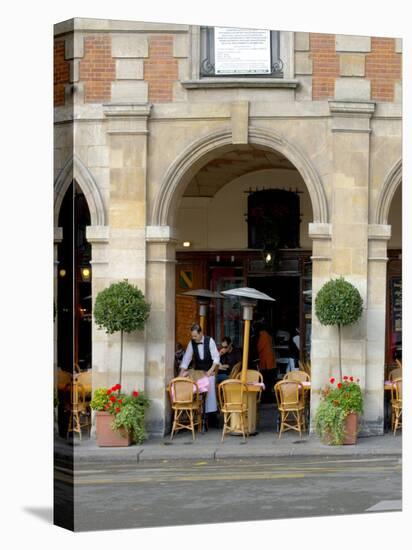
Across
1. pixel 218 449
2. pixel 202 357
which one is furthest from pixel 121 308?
pixel 218 449

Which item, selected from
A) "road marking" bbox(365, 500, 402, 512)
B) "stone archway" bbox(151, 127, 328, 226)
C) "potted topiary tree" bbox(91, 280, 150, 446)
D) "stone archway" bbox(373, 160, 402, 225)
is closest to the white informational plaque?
"stone archway" bbox(151, 127, 328, 226)

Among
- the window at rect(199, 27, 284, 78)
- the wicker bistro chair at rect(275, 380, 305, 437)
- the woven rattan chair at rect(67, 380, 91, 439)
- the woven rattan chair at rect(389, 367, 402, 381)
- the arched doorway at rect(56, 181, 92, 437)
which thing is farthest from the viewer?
the woven rattan chair at rect(389, 367, 402, 381)

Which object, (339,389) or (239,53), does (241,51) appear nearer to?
(239,53)

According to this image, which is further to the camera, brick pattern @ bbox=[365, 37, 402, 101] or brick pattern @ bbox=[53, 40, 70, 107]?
brick pattern @ bbox=[365, 37, 402, 101]

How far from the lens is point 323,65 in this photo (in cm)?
1370

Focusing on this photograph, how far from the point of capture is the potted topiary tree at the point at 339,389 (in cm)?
1373

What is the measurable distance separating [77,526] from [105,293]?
2.34 m

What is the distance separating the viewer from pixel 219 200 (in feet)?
61.9

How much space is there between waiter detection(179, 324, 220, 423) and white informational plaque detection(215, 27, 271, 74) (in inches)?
116

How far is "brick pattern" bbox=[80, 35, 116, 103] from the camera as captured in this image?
1283 cm

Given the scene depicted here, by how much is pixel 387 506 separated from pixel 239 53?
16.9 ft

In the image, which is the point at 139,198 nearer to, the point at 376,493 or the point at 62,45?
the point at 62,45

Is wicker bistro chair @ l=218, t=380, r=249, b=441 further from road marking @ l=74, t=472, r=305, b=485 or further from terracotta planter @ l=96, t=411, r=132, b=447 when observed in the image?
terracotta planter @ l=96, t=411, r=132, b=447

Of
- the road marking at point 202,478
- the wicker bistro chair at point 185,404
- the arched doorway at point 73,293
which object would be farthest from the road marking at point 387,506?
the arched doorway at point 73,293
